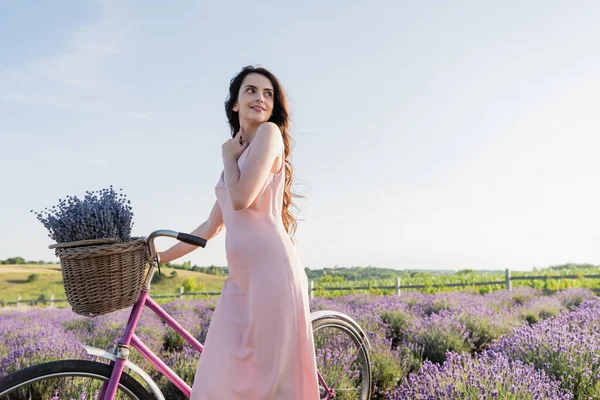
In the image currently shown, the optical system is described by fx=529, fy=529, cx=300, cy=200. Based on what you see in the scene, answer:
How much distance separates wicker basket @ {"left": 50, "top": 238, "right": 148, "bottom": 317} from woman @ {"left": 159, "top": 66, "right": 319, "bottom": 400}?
0.37m

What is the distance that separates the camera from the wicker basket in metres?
1.88

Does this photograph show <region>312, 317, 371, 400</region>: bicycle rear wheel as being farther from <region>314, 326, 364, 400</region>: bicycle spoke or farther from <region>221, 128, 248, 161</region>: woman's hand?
<region>221, 128, 248, 161</region>: woman's hand

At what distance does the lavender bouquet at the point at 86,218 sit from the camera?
6.42 ft

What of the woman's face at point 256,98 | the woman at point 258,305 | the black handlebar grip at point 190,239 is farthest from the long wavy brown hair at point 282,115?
the black handlebar grip at point 190,239

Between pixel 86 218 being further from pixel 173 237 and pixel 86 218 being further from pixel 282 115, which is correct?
pixel 282 115

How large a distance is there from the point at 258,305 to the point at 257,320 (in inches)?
2.3

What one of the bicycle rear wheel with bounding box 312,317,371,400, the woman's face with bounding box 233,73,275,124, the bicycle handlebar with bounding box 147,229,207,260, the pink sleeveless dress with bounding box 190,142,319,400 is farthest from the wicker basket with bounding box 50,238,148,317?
the bicycle rear wheel with bounding box 312,317,371,400

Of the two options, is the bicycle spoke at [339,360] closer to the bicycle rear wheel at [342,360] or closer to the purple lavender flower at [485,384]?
the bicycle rear wheel at [342,360]

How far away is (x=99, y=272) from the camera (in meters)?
1.89

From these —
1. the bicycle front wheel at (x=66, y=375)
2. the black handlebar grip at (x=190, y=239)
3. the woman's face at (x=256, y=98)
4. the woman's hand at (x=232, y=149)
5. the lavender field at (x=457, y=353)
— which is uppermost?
the woman's face at (x=256, y=98)

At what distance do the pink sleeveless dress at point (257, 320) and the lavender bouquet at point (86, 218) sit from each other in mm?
441

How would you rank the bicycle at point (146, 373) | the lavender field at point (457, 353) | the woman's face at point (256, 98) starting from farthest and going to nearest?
the lavender field at point (457, 353)
the woman's face at point (256, 98)
the bicycle at point (146, 373)

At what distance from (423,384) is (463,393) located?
0.34 m

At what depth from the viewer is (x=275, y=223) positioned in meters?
2.15
